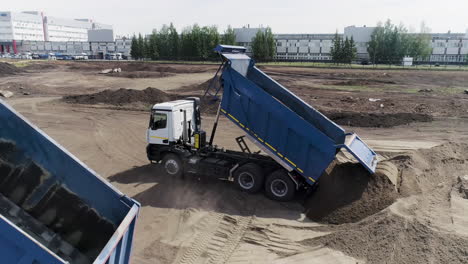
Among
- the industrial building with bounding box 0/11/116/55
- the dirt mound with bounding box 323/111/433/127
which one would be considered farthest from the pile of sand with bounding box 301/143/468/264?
the industrial building with bounding box 0/11/116/55

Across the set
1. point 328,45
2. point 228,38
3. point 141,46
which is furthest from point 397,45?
point 141,46

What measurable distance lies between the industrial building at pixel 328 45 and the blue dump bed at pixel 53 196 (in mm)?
73994

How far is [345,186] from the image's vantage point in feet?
30.3

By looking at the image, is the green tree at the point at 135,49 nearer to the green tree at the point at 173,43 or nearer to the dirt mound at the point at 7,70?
the green tree at the point at 173,43

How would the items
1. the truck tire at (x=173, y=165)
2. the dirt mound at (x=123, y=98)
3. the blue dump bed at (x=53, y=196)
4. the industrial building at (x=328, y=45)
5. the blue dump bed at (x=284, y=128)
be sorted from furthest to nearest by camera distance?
the industrial building at (x=328, y=45) < the dirt mound at (x=123, y=98) < the truck tire at (x=173, y=165) < the blue dump bed at (x=284, y=128) < the blue dump bed at (x=53, y=196)

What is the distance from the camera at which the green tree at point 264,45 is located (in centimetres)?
6950

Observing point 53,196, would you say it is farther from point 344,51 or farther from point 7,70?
point 344,51

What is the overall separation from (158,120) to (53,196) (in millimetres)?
5498

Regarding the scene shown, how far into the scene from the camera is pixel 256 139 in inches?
386

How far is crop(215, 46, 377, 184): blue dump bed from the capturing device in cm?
892

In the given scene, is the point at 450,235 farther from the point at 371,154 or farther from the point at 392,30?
the point at 392,30

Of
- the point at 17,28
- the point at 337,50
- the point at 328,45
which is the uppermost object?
the point at 17,28

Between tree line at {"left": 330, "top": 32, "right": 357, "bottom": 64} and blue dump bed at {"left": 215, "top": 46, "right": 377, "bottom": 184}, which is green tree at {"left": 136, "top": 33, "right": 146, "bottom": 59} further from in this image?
blue dump bed at {"left": 215, "top": 46, "right": 377, "bottom": 184}

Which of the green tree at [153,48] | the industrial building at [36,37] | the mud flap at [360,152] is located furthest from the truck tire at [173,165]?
the industrial building at [36,37]
